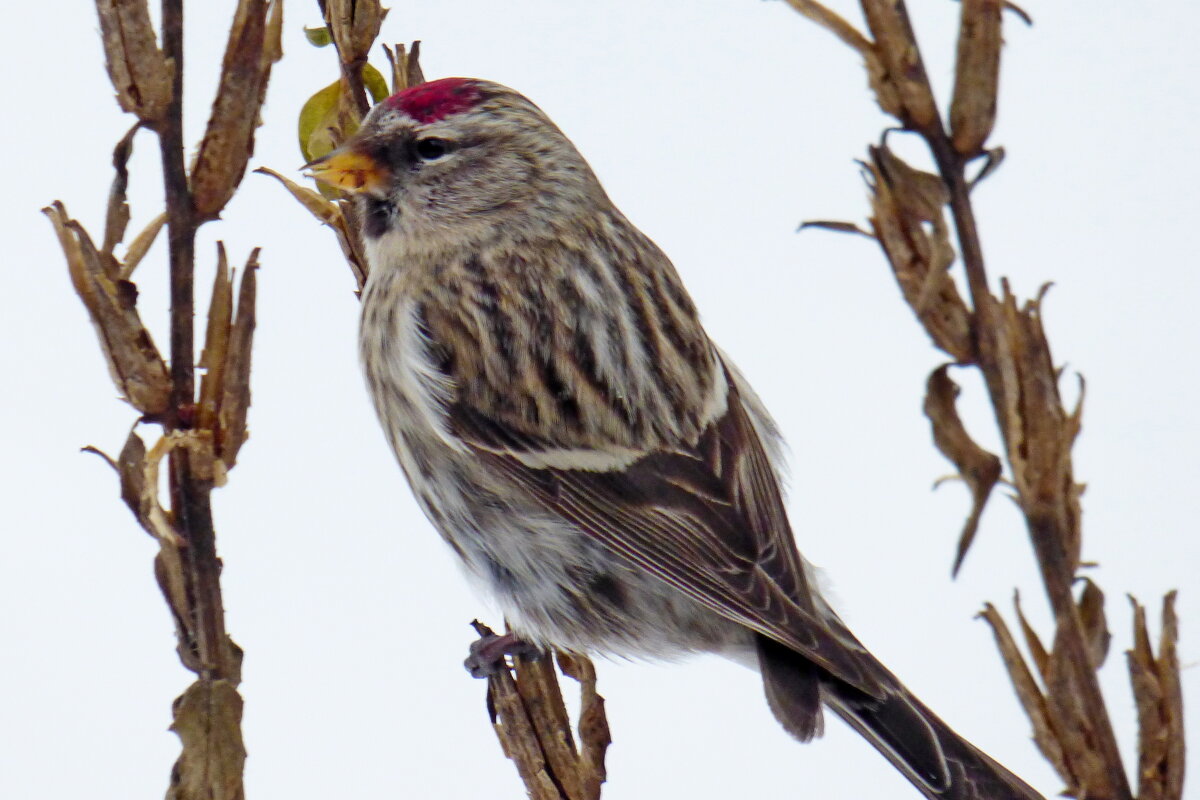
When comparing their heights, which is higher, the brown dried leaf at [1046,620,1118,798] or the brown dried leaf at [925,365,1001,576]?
the brown dried leaf at [925,365,1001,576]

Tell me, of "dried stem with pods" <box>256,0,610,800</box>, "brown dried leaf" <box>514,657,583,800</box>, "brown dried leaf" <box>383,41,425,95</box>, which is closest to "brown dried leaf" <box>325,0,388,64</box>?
"dried stem with pods" <box>256,0,610,800</box>

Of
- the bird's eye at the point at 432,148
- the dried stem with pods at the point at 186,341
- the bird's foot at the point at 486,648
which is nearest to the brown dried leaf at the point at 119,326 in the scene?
the dried stem with pods at the point at 186,341

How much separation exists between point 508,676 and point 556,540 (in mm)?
527

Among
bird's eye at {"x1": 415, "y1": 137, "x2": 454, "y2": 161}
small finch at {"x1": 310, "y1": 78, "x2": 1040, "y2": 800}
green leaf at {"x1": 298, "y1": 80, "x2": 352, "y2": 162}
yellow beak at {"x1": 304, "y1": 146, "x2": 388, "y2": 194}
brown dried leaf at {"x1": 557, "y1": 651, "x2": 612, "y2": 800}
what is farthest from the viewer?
bird's eye at {"x1": 415, "y1": 137, "x2": 454, "y2": 161}

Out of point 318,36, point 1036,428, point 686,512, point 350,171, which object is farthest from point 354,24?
point 686,512

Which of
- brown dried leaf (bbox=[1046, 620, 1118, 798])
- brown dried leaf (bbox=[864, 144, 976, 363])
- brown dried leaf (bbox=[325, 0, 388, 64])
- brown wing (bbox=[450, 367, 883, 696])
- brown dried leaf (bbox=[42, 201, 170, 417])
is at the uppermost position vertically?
brown dried leaf (bbox=[325, 0, 388, 64])

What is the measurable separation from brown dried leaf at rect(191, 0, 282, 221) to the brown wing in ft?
2.55

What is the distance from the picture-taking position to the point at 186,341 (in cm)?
63

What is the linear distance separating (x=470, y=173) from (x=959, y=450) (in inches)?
45.1

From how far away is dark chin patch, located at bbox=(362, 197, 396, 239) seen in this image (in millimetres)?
1560

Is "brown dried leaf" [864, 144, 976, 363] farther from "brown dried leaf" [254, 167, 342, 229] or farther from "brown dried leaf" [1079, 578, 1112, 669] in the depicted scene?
"brown dried leaf" [254, 167, 342, 229]

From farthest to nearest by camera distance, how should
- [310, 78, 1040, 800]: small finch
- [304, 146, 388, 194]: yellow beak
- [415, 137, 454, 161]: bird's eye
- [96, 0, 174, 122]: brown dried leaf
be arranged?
[415, 137, 454, 161]: bird's eye, [310, 78, 1040, 800]: small finch, [304, 146, 388, 194]: yellow beak, [96, 0, 174, 122]: brown dried leaf

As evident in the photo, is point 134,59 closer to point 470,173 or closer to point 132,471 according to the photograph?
point 132,471

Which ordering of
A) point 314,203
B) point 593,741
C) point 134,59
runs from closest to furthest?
point 134,59 < point 593,741 < point 314,203
